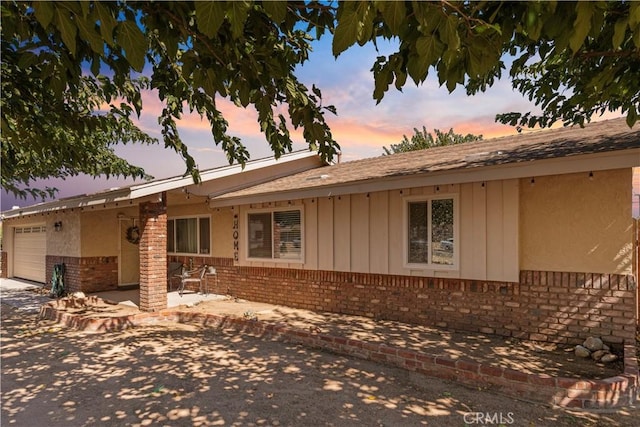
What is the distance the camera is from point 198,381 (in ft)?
18.0

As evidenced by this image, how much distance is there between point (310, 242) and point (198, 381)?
4.83 m

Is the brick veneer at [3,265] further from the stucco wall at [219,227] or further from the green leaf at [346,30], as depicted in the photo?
the green leaf at [346,30]

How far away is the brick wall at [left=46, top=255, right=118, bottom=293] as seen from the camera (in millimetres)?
12609

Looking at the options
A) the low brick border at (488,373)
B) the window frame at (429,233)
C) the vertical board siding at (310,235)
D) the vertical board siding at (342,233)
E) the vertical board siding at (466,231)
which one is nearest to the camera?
the low brick border at (488,373)

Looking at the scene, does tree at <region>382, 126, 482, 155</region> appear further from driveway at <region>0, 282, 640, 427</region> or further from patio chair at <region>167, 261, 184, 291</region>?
driveway at <region>0, 282, 640, 427</region>

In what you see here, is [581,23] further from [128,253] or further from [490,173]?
[128,253]

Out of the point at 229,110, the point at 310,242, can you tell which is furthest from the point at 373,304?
the point at 229,110

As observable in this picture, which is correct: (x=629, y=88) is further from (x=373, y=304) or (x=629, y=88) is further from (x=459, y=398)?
(x=373, y=304)

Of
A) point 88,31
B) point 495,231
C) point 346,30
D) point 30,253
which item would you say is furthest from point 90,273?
point 346,30

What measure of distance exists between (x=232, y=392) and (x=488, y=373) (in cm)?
344

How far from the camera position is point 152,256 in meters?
9.48

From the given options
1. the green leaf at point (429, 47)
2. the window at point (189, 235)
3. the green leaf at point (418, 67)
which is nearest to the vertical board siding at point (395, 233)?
the green leaf at point (418, 67)

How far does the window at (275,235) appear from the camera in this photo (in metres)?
10.2

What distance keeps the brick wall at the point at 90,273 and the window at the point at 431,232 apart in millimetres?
10488
